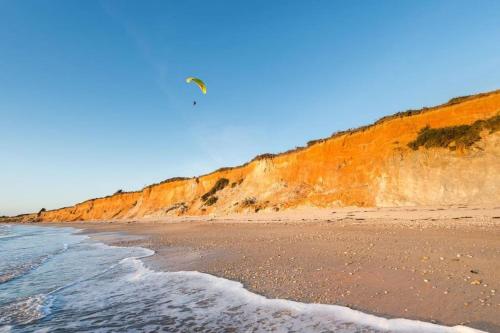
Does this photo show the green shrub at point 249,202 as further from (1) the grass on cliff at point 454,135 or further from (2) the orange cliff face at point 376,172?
(1) the grass on cliff at point 454,135

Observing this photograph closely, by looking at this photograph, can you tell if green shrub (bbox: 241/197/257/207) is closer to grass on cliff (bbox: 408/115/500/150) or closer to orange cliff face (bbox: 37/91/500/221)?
orange cliff face (bbox: 37/91/500/221)

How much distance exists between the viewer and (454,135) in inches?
797

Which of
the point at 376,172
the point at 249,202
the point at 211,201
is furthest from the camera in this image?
the point at 211,201

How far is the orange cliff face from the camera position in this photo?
18062 millimetres

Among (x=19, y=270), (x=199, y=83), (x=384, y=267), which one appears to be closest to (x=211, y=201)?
(x=199, y=83)

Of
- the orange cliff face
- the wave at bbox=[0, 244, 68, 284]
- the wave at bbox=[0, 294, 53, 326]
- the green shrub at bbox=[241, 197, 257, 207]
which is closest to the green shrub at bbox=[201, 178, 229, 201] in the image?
the orange cliff face

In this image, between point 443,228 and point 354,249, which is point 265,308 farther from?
point 443,228

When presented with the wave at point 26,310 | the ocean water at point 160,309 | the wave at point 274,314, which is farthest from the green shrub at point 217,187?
the wave at point 274,314

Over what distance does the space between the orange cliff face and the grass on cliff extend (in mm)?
331

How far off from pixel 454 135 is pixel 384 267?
664 inches

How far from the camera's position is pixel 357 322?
4.57 meters

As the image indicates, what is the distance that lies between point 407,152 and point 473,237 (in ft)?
47.4

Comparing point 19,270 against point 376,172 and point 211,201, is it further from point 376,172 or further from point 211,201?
point 211,201

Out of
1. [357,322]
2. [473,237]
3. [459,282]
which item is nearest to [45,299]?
[357,322]
